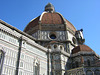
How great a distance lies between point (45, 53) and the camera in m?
25.3

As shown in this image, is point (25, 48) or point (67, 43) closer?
point (25, 48)

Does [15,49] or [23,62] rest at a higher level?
[15,49]

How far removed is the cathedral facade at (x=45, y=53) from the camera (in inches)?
732

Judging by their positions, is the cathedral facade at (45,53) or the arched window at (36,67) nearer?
the cathedral facade at (45,53)

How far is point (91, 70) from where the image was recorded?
22.3 m

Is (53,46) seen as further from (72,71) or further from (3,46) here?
(3,46)

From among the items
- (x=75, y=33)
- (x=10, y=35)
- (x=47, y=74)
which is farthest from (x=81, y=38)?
(x=10, y=35)

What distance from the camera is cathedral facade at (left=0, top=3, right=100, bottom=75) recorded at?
18594mm

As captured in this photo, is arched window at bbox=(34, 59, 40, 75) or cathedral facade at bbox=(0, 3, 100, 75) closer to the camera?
cathedral facade at bbox=(0, 3, 100, 75)

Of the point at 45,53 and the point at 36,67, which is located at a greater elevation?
the point at 45,53

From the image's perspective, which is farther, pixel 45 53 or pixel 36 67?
pixel 45 53

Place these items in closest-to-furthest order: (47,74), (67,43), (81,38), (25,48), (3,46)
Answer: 1. (3,46)
2. (25,48)
3. (47,74)
4. (67,43)
5. (81,38)

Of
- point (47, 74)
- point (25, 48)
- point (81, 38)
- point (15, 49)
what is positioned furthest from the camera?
point (81, 38)

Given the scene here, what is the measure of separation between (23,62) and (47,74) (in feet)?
20.0
